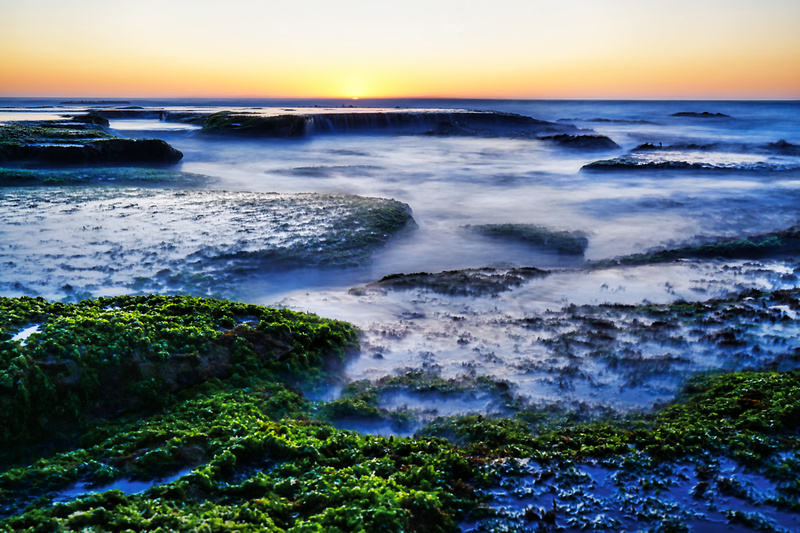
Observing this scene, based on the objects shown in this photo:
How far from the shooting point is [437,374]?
224 inches

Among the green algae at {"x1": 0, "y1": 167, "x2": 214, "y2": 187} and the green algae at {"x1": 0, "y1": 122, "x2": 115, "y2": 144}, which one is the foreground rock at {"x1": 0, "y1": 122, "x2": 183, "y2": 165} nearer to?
the green algae at {"x1": 0, "y1": 122, "x2": 115, "y2": 144}

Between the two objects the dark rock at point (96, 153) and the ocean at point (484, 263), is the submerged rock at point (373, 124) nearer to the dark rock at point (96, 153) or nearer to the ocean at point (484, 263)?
the ocean at point (484, 263)

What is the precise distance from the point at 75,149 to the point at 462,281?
18.6 meters

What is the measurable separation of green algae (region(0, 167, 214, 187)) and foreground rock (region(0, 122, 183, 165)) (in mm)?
1767

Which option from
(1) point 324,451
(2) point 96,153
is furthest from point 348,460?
(2) point 96,153

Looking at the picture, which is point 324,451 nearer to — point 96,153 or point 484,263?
point 484,263

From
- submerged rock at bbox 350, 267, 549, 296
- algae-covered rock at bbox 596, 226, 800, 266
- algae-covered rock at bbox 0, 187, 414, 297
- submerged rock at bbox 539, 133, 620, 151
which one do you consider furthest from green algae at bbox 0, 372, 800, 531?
submerged rock at bbox 539, 133, 620, 151

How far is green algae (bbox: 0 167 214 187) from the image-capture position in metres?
16.2

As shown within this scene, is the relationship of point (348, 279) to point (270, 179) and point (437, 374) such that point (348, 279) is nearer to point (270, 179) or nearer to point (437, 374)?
point (437, 374)

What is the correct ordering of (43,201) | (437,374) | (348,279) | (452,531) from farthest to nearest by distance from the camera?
(43,201) → (348,279) → (437,374) → (452,531)

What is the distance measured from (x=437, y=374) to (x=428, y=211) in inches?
433

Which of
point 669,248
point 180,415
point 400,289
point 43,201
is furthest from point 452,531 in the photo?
point 43,201

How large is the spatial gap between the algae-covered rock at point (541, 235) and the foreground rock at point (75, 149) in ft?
52.9

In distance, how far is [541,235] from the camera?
12711mm
